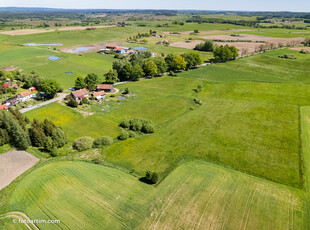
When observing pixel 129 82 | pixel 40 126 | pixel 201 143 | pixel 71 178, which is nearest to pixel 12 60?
pixel 129 82

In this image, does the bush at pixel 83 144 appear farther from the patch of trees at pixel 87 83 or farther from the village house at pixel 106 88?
the patch of trees at pixel 87 83

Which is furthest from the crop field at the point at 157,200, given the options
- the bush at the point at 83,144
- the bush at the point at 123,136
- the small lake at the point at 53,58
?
the small lake at the point at 53,58

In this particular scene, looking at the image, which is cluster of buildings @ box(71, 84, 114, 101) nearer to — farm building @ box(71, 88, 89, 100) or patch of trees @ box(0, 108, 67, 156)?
farm building @ box(71, 88, 89, 100)

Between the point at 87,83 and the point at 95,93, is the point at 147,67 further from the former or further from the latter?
the point at 95,93

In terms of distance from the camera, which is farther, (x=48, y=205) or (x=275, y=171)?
(x=275, y=171)

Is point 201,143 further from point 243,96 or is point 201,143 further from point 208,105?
point 243,96

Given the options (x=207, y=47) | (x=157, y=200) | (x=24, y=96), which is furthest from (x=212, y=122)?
(x=207, y=47)

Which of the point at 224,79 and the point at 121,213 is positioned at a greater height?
the point at 224,79
